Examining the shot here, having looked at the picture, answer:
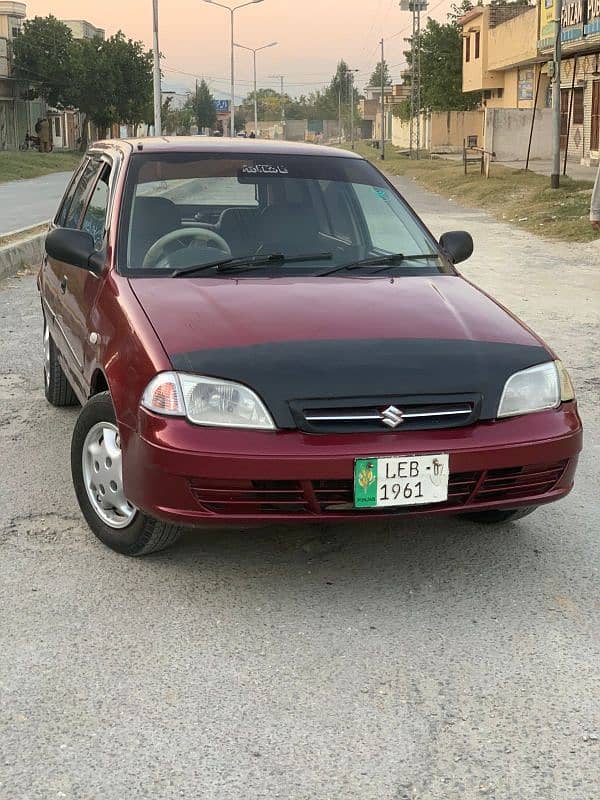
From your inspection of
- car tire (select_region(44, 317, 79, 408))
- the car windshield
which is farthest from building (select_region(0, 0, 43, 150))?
the car windshield

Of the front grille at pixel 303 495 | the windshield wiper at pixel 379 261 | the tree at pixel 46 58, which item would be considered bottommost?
the front grille at pixel 303 495

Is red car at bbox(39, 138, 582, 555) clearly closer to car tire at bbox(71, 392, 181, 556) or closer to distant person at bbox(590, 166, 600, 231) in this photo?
car tire at bbox(71, 392, 181, 556)

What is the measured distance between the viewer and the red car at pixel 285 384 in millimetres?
3496

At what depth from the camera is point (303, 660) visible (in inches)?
130

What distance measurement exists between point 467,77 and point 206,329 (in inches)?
2136

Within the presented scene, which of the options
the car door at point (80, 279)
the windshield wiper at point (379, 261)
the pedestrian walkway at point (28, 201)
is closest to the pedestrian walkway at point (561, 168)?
the pedestrian walkway at point (28, 201)

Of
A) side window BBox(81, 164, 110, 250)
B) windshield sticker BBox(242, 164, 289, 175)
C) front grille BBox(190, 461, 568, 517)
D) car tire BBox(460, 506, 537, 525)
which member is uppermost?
windshield sticker BBox(242, 164, 289, 175)

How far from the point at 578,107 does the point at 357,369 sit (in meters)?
37.2

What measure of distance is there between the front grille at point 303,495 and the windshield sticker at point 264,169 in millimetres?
2069

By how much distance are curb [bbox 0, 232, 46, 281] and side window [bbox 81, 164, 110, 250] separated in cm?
679

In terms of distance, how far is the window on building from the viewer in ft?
123

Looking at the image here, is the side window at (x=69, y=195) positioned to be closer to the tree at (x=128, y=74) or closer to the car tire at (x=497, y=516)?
the car tire at (x=497, y=516)

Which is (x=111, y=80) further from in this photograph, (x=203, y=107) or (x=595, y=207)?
(x=203, y=107)

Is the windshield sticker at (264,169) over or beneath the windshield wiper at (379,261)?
over
